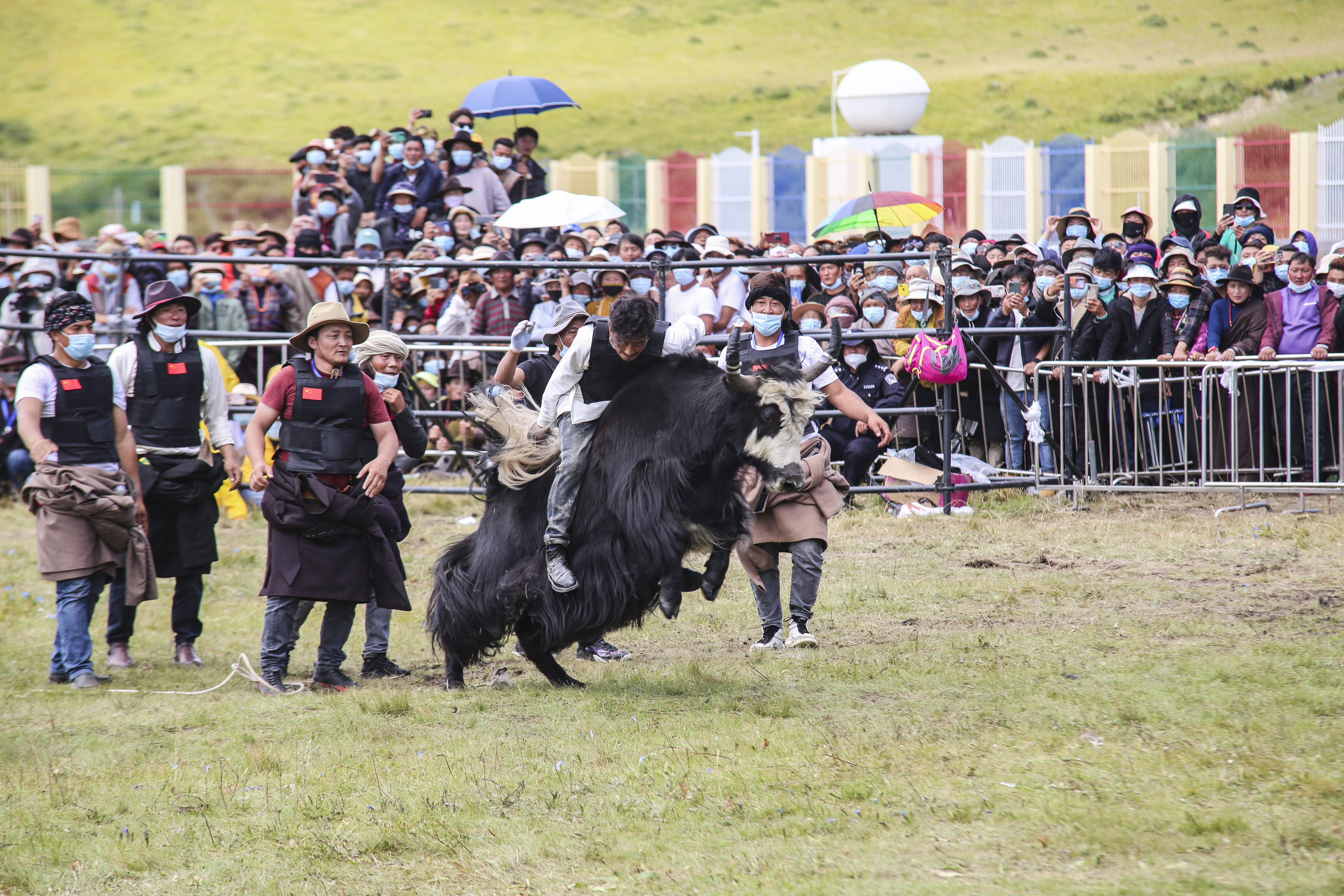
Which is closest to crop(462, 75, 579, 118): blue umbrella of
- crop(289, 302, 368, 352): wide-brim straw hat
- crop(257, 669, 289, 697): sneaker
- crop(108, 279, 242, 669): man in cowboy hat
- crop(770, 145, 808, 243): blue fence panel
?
crop(770, 145, 808, 243): blue fence panel

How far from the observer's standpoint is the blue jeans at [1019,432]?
1112cm

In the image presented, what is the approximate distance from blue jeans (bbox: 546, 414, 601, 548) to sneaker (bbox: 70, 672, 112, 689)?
8.76 feet

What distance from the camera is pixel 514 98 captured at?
17422mm

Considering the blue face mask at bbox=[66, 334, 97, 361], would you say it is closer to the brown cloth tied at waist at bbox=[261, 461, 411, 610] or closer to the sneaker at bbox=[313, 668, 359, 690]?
the brown cloth tied at waist at bbox=[261, 461, 411, 610]

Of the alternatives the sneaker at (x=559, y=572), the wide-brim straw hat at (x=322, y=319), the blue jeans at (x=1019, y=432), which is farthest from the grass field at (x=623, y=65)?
the sneaker at (x=559, y=572)

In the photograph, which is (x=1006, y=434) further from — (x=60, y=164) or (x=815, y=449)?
(x=60, y=164)

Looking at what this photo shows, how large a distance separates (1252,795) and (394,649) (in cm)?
512

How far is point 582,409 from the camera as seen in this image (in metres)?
6.55

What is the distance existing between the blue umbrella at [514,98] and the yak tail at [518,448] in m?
10.9

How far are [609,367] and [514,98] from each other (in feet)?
38.7

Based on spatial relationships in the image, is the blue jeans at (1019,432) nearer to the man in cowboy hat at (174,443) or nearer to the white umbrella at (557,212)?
the white umbrella at (557,212)

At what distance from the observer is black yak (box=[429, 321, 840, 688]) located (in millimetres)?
6250

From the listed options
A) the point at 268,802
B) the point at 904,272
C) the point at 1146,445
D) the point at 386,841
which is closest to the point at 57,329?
the point at 268,802

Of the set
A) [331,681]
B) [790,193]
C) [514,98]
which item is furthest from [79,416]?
[790,193]
